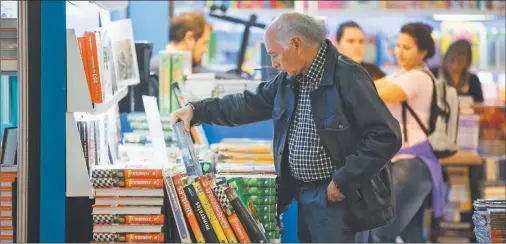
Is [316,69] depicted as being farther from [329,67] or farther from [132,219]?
[132,219]

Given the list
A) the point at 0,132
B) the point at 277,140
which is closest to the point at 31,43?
the point at 277,140

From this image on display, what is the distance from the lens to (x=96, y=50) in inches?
154

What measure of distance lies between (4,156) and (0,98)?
119 centimetres

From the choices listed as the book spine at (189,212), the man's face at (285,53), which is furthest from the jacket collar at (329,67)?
the book spine at (189,212)

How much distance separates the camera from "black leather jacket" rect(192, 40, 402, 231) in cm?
380

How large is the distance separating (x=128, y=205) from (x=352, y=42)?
131 inches

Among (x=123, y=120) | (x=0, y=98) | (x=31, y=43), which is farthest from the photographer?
(x=123, y=120)

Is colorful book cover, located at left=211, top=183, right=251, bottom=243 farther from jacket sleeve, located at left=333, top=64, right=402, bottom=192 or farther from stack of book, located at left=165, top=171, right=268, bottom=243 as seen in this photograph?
jacket sleeve, located at left=333, top=64, right=402, bottom=192

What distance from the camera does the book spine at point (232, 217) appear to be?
12.7ft

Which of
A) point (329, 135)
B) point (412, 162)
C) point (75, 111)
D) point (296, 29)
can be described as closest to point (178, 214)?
point (75, 111)

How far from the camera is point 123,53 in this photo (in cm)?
490

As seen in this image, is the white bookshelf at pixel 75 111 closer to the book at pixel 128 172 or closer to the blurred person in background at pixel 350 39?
the book at pixel 128 172

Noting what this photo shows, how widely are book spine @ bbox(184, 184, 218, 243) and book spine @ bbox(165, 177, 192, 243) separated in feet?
0.20

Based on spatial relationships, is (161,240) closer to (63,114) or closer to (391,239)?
(63,114)
